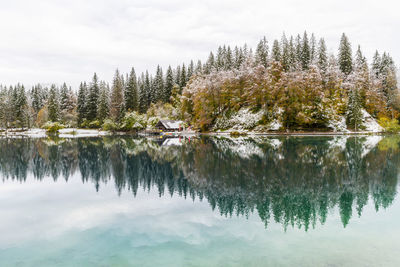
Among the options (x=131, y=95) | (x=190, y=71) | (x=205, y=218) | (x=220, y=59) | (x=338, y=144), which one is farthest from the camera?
(x=190, y=71)

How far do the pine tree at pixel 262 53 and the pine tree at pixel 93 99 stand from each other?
55.2m

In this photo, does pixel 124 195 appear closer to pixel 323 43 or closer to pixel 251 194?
pixel 251 194

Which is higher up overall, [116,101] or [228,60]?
[228,60]

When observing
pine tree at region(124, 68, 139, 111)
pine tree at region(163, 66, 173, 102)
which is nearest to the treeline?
pine tree at region(163, 66, 173, 102)

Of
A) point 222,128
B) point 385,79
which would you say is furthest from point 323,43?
point 222,128

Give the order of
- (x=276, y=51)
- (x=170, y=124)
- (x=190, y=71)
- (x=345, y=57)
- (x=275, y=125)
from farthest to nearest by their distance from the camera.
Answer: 1. (x=190, y=71)
2. (x=170, y=124)
3. (x=276, y=51)
4. (x=345, y=57)
5. (x=275, y=125)

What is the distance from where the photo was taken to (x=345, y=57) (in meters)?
79.6

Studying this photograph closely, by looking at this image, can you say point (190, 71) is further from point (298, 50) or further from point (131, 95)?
point (298, 50)

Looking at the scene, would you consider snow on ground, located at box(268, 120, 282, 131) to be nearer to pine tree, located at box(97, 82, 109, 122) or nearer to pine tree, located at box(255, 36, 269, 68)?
pine tree, located at box(255, 36, 269, 68)

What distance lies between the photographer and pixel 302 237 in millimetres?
8648

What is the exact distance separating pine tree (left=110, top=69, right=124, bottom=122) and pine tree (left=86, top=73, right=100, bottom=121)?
6.50 metres

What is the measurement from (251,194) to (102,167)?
47.5 ft

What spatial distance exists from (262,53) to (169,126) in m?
36.2

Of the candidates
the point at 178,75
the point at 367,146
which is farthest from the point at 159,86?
the point at 367,146
